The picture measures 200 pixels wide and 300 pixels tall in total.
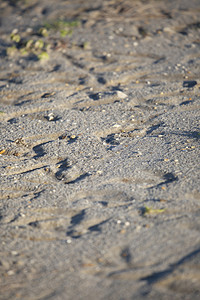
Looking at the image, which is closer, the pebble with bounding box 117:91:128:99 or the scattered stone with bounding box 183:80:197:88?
the pebble with bounding box 117:91:128:99

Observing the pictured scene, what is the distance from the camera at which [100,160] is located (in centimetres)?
265

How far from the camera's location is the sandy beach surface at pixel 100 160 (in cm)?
172

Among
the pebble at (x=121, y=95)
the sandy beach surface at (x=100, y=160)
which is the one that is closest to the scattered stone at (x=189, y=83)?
the sandy beach surface at (x=100, y=160)

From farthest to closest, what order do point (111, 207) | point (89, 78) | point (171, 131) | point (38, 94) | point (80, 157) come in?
point (89, 78) → point (38, 94) → point (171, 131) → point (80, 157) → point (111, 207)

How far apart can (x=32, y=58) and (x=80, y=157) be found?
241 cm

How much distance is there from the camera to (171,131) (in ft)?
9.68

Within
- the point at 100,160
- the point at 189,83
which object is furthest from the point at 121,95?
the point at 100,160

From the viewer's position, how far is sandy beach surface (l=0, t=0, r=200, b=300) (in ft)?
5.65

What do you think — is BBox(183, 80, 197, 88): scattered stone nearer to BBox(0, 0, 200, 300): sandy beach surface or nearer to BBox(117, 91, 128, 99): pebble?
BBox(0, 0, 200, 300): sandy beach surface

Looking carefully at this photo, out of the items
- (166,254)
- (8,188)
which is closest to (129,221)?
(166,254)

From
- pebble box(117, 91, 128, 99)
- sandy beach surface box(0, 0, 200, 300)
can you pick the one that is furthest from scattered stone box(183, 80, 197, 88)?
pebble box(117, 91, 128, 99)

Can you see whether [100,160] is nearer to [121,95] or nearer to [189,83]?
[121,95]

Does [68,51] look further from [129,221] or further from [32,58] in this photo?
[129,221]

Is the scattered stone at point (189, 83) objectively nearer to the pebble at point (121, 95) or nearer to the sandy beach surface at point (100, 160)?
the sandy beach surface at point (100, 160)
